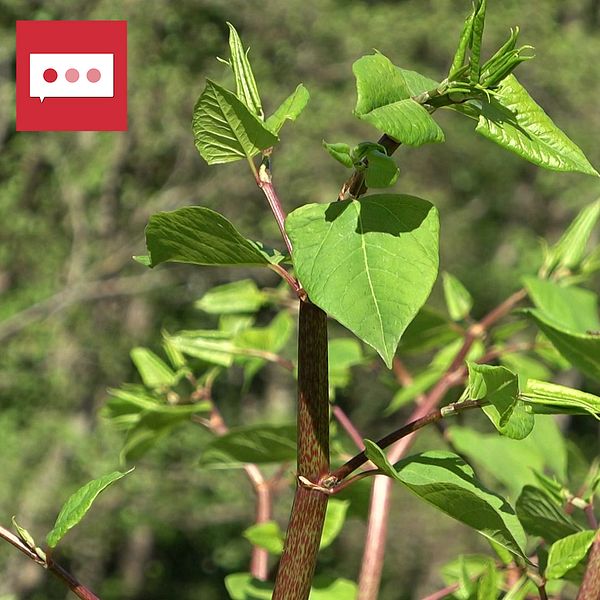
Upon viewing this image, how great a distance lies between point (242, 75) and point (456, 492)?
6.1 inches

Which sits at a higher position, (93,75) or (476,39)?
(93,75)

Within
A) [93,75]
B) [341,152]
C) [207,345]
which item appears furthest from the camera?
[93,75]

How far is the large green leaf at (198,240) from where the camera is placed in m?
0.29

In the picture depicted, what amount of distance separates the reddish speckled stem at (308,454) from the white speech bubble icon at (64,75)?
1145 millimetres

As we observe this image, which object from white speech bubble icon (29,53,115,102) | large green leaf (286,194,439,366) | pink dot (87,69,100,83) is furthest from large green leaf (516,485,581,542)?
pink dot (87,69,100,83)

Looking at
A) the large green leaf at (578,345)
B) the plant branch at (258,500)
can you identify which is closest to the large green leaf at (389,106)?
the large green leaf at (578,345)

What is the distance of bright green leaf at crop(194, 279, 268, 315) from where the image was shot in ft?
2.10

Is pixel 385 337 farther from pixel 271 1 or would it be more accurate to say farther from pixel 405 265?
pixel 271 1

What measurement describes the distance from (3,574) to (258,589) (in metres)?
4.59

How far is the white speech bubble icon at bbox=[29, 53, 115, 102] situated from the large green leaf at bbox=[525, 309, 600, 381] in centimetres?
110

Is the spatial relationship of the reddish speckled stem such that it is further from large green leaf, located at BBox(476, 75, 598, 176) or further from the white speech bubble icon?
the white speech bubble icon

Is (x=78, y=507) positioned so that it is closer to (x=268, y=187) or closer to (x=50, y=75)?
(x=268, y=187)

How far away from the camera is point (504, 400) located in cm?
28

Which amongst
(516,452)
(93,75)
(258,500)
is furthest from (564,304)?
(93,75)
